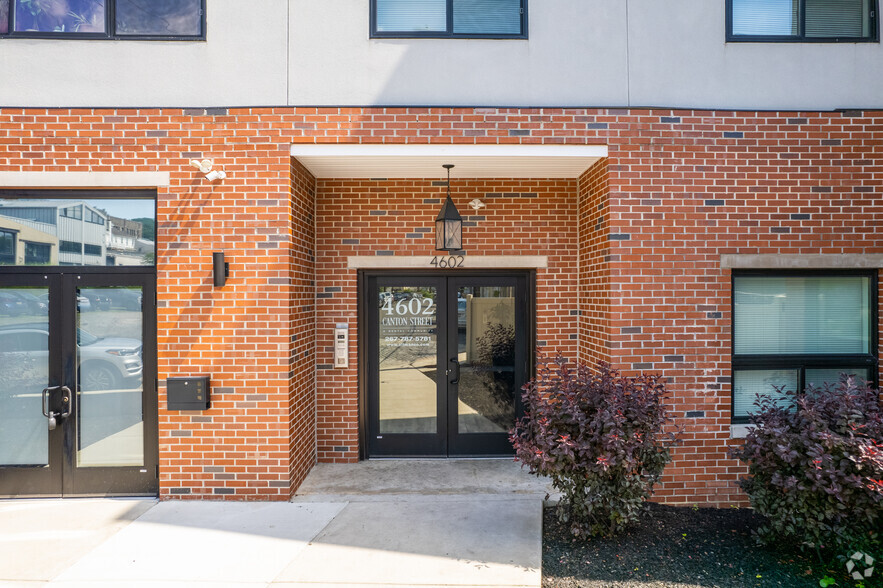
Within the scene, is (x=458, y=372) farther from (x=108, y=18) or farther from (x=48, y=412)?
(x=108, y=18)

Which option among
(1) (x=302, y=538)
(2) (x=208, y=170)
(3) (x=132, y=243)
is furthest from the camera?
(3) (x=132, y=243)

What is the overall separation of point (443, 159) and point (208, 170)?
7.79 ft

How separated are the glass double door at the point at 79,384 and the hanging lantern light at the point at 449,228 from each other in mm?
3075

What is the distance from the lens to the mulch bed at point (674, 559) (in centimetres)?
386

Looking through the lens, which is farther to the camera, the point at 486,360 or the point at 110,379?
the point at 486,360

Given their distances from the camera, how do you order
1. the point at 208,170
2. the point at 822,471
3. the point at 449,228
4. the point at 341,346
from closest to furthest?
the point at 822,471, the point at 208,170, the point at 449,228, the point at 341,346

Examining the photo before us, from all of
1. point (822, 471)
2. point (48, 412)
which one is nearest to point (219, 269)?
point (48, 412)

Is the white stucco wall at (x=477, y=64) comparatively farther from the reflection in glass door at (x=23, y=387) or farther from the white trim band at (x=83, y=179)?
the reflection in glass door at (x=23, y=387)

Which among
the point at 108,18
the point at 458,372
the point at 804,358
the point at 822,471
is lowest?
the point at 822,471

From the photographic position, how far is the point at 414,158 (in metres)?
5.61

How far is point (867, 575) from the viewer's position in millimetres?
3738

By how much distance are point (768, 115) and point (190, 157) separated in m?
6.00

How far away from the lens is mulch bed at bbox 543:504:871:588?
3.86m

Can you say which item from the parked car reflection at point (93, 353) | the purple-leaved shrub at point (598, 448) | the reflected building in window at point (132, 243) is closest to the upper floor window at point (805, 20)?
the purple-leaved shrub at point (598, 448)
